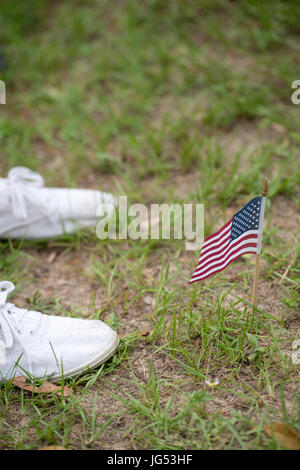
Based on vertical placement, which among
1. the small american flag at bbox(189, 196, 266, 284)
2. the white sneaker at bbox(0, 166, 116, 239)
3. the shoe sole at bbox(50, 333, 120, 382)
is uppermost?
the white sneaker at bbox(0, 166, 116, 239)

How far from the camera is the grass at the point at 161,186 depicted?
1.42 meters

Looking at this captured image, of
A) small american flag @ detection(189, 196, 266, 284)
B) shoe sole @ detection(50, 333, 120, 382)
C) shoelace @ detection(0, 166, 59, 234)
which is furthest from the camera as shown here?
shoelace @ detection(0, 166, 59, 234)

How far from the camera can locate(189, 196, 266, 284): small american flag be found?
138 centimetres

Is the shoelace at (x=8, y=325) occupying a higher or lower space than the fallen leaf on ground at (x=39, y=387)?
higher

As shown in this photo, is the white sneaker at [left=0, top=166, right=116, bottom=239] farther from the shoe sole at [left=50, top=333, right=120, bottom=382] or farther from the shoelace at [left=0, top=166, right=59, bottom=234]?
the shoe sole at [left=50, top=333, right=120, bottom=382]

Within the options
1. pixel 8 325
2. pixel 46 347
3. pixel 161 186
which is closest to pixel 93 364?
pixel 46 347

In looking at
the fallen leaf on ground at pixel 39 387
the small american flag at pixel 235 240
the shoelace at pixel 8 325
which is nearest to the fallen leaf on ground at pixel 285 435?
the small american flag at pixel 235 240

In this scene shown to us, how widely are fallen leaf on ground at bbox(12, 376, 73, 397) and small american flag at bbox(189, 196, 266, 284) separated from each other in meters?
0.59

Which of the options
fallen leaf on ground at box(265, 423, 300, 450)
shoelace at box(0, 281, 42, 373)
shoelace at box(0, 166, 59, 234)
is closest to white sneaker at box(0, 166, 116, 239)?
shoelace at box(0, 166, 59, 234)

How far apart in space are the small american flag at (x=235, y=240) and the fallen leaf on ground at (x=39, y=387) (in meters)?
0.59

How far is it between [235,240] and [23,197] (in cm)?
103

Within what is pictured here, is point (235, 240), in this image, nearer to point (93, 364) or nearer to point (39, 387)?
point (93, 364)

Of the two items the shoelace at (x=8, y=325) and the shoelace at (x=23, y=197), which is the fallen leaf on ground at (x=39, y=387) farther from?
the shoelace at (x=23, y=197)

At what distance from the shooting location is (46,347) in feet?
4.91
